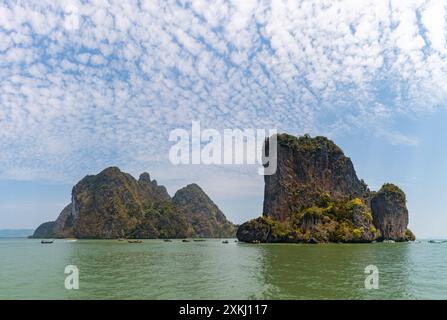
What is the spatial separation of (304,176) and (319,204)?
50.8ft

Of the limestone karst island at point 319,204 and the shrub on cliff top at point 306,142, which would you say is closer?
the limestone karst island at point 319,204

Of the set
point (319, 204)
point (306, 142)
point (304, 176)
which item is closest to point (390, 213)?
point (319, 204)

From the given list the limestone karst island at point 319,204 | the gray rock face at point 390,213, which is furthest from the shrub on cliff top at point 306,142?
the gray rock face at point 390,213

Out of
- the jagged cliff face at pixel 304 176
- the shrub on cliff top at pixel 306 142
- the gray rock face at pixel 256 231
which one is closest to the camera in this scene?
the gray rock face at pixel 256 231

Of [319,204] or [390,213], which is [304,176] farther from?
[390,213]

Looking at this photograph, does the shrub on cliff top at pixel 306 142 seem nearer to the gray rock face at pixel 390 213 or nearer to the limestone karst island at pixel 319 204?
the limestone karst island at pixel 319 204

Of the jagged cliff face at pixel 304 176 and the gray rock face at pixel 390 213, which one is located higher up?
the jagged cliff face at pixel 304 176

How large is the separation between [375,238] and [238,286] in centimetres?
11970

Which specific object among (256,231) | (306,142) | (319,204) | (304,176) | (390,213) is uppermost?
(306,142)

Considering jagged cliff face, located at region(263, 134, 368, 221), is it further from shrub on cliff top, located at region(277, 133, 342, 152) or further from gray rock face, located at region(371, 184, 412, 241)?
gray rock face, located at region(371, 184, 412, 241)

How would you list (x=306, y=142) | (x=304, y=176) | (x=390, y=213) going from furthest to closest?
(x=306, y=142), (x=304, y=176), (x=390, y=213)

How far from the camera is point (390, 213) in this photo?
143375 millimetres

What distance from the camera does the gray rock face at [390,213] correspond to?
143m
